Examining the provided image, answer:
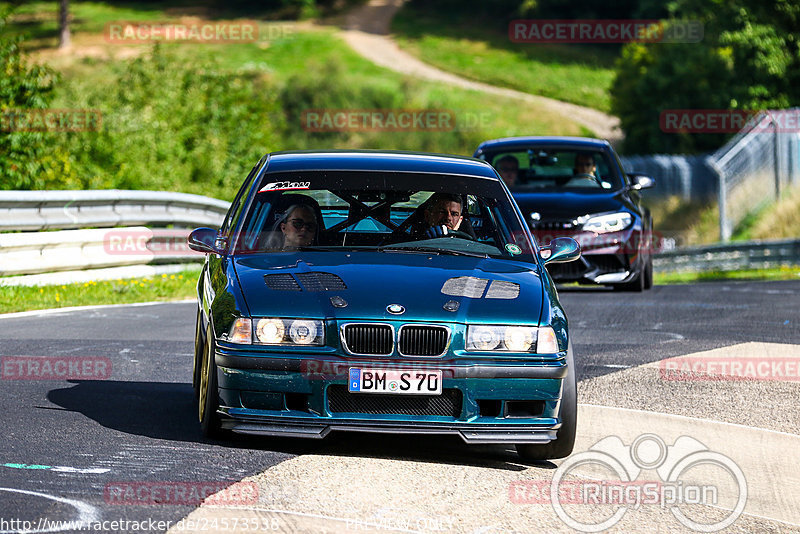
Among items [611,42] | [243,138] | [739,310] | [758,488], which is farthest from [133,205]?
[611,42]

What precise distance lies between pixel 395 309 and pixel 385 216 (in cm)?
145

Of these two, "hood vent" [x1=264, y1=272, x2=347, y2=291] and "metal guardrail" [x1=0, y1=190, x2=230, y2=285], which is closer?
"hood vent" [x1=264, y1=272, x2=347, y2=291]

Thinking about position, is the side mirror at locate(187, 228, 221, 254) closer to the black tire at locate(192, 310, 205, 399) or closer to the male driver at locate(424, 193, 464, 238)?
the black tire at locate(192, 310, 205, 399)

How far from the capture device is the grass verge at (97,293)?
44.0 ft

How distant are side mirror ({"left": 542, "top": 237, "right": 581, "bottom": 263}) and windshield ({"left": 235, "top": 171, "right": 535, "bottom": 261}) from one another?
14 centimetres

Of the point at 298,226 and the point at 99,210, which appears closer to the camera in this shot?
the point at 298,226

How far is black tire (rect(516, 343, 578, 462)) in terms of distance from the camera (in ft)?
21.1

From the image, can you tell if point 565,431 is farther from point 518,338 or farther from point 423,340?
point 423,340

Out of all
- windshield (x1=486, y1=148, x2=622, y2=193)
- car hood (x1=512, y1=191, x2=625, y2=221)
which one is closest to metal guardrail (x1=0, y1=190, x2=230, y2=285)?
windshield (x1=486, y1=148, x2=622, y2=193)

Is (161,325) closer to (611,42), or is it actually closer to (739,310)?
(739,310)

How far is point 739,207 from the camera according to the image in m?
29.1

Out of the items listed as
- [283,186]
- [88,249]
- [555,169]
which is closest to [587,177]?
[555,169]

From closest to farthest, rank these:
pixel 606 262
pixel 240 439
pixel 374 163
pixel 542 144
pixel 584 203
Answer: pixel 240 439, pixel 374 163, pixel 584 203, pixel 606 262, pixel 542 144

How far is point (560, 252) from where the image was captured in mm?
7566
